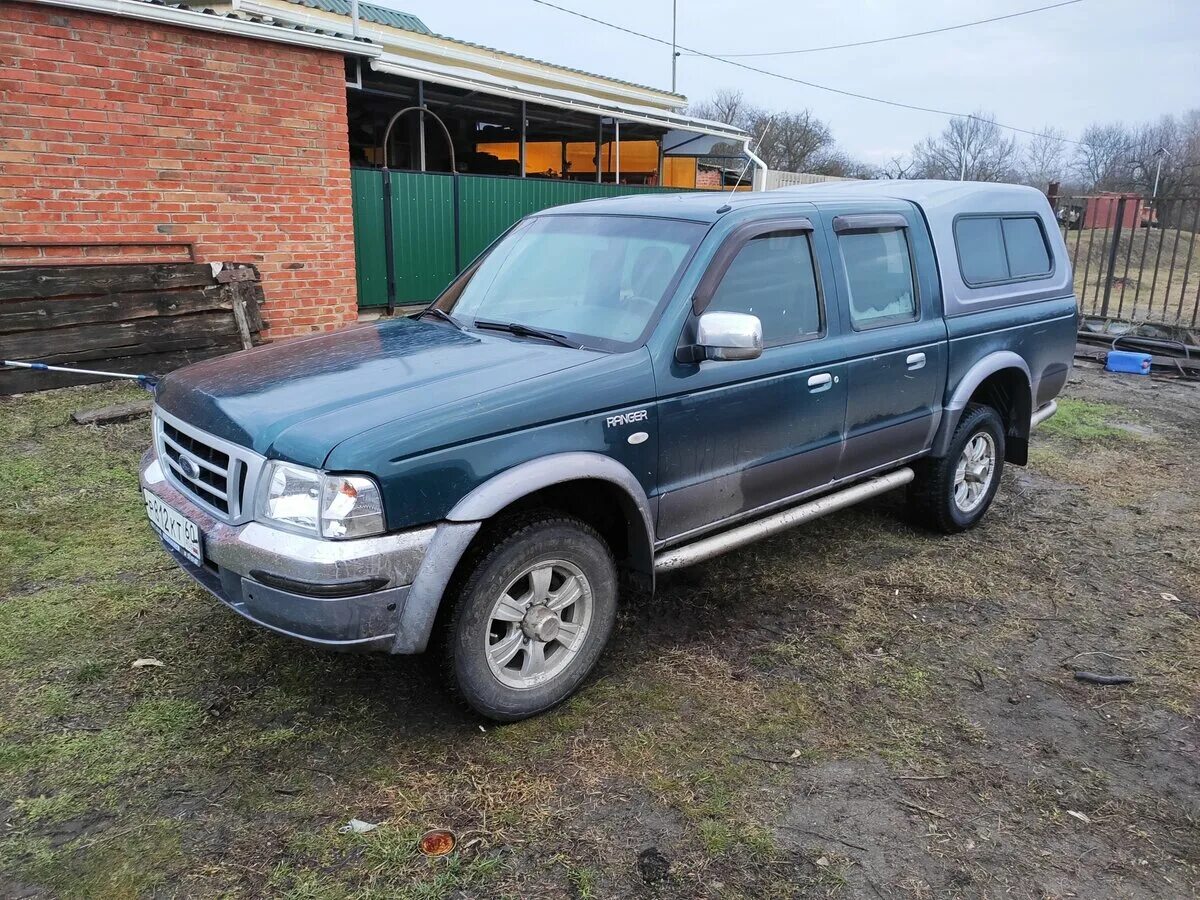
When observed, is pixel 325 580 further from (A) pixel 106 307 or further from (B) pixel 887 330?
(A) pixel 106 307

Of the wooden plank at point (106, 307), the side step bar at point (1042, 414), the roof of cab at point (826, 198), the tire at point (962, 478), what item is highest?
the roof of cab at point (826, 198)

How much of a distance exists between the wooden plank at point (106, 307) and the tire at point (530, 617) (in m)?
5.56

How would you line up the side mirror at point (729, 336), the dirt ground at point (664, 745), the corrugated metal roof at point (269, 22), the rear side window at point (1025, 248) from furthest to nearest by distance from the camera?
the corrugated metal roof at point (269, 22) → the rear side window at point (1025, 248) → the side mirror at point (729, 336) → the dirt ground at point (664, 745)

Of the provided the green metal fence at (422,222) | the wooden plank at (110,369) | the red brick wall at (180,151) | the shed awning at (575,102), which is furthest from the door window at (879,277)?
the shed awning at (575,102)

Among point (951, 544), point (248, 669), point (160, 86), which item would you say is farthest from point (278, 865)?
point (160, 86)

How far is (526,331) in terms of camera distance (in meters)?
3.61

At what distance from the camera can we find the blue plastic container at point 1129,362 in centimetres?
1038

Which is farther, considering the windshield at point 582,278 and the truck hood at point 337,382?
the windshield at point 582,278

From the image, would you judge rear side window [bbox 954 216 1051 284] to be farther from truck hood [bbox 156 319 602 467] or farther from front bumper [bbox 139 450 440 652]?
front bumper [bbox 139 450 440 652]

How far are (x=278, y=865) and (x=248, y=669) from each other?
3.78ft

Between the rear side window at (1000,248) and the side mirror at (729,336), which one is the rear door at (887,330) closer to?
the rear side window at (1000,248)

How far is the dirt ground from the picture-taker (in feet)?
8.14

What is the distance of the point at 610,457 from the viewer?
316 cm

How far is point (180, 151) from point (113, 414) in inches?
101
